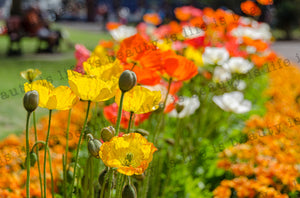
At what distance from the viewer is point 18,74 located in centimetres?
568

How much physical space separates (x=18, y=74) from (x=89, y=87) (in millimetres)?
5035

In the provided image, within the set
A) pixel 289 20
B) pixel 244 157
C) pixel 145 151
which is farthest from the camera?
pixel 289 20

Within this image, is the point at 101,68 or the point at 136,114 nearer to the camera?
the point at 101,68

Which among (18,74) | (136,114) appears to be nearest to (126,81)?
(136,114)

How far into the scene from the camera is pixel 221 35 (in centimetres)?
339

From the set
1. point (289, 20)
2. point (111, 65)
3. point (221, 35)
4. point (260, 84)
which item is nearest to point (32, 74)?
point (111, 65)

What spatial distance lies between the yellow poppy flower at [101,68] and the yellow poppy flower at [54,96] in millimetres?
105

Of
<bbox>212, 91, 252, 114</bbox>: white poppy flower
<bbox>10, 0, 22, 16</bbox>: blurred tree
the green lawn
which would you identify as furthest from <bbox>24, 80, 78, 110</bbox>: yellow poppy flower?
<bbox>10, 0, 22, 16</bbox>: blurred tree

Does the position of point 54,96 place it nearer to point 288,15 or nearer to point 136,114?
point 136,114

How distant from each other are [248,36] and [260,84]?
5.72 feet

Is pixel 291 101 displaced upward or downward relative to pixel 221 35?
downward

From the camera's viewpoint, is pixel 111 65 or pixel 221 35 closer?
pixel 111 65

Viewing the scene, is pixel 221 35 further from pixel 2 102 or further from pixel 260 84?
pixel 2 102

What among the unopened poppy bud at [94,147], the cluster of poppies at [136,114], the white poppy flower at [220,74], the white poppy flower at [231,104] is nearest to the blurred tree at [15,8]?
the cluster of poppies at [136,114]
